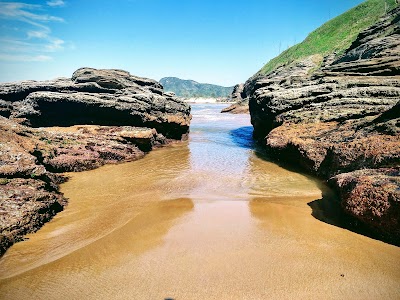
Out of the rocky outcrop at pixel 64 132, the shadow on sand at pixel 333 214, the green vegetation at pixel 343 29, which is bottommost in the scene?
the shadow on sand at pixel 333 214

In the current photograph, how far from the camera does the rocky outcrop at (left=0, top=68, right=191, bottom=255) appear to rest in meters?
5.11

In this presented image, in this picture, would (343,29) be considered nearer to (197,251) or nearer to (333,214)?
(333,214)

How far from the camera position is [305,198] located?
6.24 metres

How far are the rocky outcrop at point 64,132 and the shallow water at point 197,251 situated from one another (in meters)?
0.64

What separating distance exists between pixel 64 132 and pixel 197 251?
8.96 metres

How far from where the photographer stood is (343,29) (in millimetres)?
64750

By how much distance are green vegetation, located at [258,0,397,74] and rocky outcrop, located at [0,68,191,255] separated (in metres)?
52.0

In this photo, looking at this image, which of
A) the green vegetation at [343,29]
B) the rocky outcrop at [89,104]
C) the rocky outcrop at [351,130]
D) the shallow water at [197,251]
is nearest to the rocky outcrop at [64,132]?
the rocky outcrop at [89,104]

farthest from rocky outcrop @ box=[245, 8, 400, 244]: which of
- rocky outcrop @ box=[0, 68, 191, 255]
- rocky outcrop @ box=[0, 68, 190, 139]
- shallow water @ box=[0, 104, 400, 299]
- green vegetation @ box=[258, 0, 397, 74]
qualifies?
green vegetation @ box=[258, 0, 397, 74]

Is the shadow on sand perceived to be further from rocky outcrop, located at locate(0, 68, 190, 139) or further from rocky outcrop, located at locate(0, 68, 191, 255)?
rocky outcrop, located at locate(0, 68, 190, 139)

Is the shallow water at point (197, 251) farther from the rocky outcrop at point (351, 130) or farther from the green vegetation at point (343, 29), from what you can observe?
the green vegetation at point (343, 29)

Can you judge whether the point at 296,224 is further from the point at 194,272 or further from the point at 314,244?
the point at 194,272

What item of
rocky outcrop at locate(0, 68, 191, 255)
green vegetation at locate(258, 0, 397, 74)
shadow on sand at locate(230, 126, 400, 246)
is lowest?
shadow on sand at locate(230, 126, 400, 246)

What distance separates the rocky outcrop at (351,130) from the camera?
4359 millimetres
